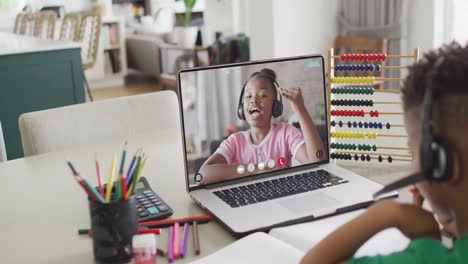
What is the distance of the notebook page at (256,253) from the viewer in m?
0.89

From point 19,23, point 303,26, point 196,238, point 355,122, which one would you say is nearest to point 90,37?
point 19,23

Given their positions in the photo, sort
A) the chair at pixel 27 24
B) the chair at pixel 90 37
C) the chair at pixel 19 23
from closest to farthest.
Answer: the chair at pixel 90 37
the chair at pixel 27 24
the chair at pixel 19 23

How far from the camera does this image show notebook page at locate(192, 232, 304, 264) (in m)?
0.89

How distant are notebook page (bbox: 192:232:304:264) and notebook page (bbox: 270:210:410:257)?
3 cm

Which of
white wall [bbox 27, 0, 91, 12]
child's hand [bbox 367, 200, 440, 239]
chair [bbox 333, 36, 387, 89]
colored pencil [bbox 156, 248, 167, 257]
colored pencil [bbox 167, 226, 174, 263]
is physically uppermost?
white wall [bbox 27, 0, 91, 12]

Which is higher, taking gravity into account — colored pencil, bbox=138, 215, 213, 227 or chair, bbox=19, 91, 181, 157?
chair, bbox=19, 91, 181, 157

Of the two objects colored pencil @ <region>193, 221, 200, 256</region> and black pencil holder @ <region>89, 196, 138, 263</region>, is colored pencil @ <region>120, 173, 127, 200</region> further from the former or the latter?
colored pencil @ <region>193, 221, 200, 256</region>

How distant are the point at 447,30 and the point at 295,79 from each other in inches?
115

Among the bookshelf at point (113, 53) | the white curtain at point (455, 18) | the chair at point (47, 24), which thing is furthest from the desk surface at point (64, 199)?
the bookshelf at point (113, 53)

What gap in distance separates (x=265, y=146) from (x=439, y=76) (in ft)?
2.06

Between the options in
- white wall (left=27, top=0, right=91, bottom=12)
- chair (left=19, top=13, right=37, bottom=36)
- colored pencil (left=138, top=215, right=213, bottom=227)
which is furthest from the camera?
white wall (left=27, top=0, right=91, bottom=12)

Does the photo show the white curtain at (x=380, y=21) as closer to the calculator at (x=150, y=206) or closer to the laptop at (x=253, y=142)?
the laptop at (x=253, y=142)

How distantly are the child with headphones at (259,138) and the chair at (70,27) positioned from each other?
4.74 metres

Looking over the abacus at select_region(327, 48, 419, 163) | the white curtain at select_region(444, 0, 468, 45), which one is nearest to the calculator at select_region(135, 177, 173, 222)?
the abacus at select_region(327, 48, 419, 163)
